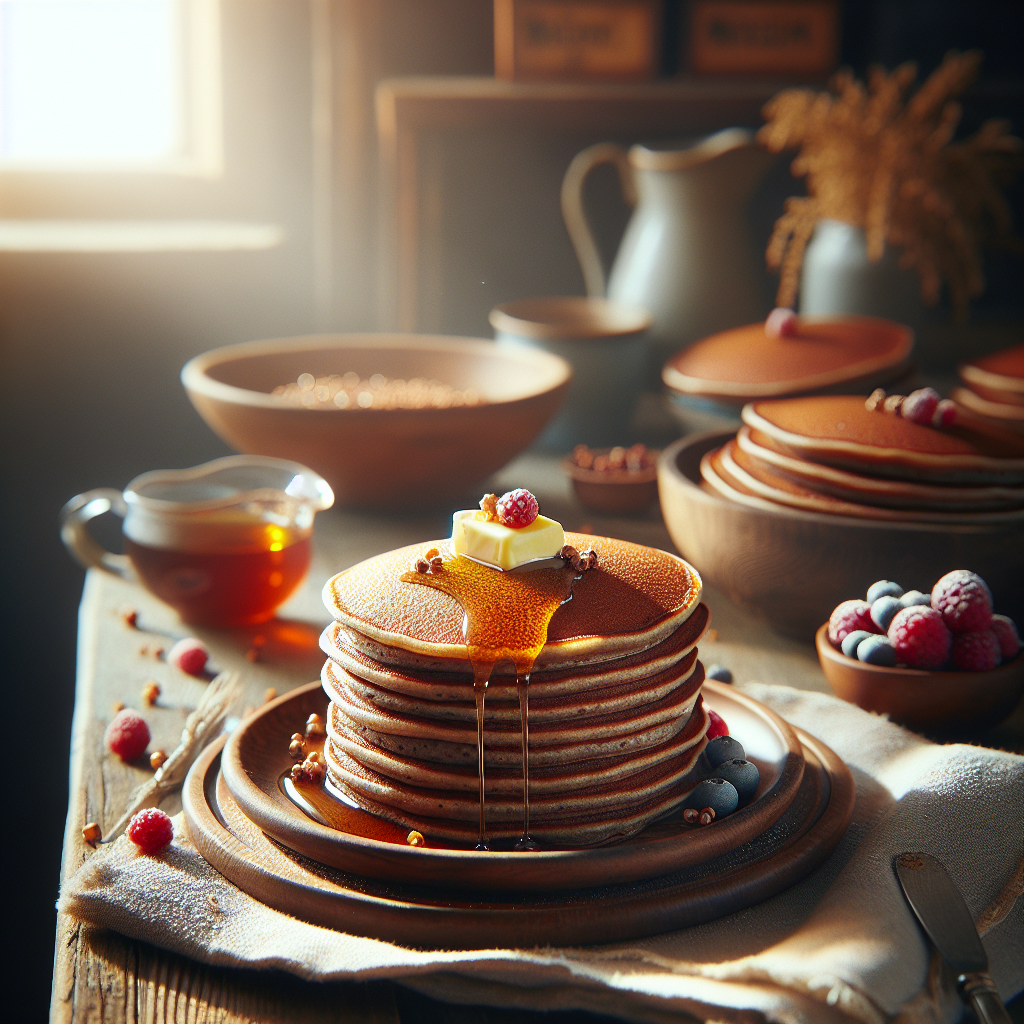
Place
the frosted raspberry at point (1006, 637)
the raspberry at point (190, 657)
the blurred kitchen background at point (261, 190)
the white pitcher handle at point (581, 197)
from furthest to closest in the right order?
1. the blurred kitchen background at point (261, 190)
2. the white pitcher handle at point (581, 197)
3. the raspberry at point (190, 657)
4. the frosted raspberry at point (1006, 637)

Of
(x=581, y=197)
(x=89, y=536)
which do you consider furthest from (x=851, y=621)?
(x=581, y=197)

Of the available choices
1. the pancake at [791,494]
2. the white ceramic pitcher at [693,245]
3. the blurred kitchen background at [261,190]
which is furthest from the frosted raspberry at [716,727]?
the blurred kitchen background at [261,190]

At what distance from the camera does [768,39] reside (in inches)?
85.6

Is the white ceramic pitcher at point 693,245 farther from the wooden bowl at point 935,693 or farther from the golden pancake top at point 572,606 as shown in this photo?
the golden pancake top at point 572,606

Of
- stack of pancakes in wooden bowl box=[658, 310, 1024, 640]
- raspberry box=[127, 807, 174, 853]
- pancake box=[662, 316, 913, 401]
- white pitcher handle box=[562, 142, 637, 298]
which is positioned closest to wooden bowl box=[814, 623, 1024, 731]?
stack of pancakes in wooden bowl box=[658, 310, 1024, 640]

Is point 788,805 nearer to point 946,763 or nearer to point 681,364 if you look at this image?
point 946,763

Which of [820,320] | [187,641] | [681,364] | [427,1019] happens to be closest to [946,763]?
[427,1019]

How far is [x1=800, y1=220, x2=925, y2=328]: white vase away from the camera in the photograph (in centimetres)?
178

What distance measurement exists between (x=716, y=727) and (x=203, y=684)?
0.45 m

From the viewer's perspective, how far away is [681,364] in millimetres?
1490

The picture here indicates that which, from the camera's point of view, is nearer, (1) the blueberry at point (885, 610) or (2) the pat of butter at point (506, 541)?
(2) the pat of butter at point (506, 541)

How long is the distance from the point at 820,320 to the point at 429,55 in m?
1.15

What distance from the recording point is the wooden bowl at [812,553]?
0.91m

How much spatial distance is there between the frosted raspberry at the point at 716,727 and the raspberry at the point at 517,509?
19 centimetres
